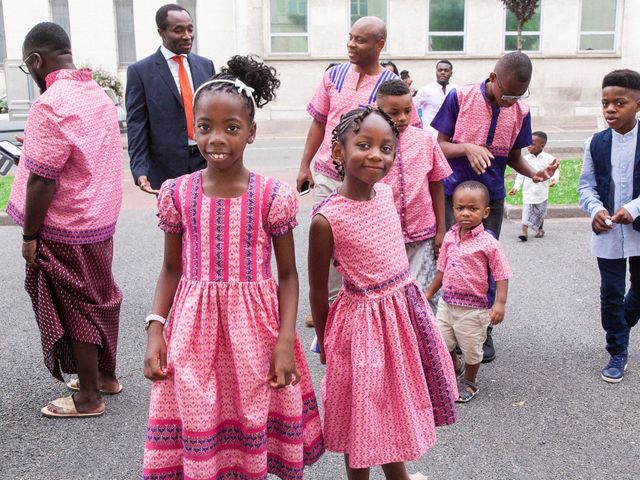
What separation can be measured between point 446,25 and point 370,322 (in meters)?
22.2

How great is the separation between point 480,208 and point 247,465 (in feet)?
7.06

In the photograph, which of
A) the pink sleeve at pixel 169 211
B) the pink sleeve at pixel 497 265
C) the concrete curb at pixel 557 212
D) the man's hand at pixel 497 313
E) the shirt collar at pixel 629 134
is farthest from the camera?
the concrete curb at pixel 557 212

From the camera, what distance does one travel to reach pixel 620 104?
423cm

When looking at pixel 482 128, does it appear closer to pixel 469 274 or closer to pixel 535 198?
pixel 469 274

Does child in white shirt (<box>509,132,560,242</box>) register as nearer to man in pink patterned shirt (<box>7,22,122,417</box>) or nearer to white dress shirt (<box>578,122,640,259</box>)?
white dress shirt (<box>578,122,640,259</box>)

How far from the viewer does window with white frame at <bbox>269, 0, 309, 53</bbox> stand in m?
23.6

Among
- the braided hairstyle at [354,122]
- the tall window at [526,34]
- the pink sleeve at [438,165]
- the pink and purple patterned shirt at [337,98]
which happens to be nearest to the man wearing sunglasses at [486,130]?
the pink sleeve at [438,165]

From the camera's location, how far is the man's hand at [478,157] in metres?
4.20

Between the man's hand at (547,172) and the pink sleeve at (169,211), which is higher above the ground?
the pink sleeve at (169,211)

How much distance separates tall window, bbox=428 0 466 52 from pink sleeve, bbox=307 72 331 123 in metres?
19.8

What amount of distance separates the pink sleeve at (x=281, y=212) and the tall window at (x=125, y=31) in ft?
76.4

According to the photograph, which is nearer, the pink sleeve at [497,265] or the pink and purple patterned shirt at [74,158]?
the pink and purple patterned shirt at [74,158]

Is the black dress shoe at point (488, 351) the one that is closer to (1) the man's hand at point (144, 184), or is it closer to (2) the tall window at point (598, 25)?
(1) the man's hand at point (144, 184)

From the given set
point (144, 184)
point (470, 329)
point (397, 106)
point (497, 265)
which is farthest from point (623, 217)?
point (144, 184)
